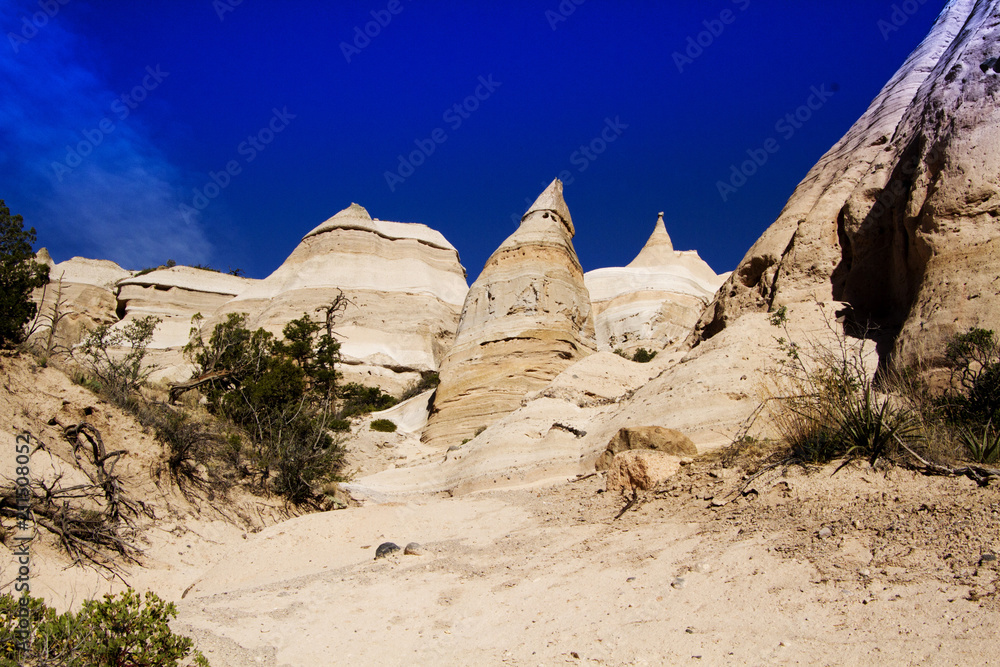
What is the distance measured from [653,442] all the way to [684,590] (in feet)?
11.1

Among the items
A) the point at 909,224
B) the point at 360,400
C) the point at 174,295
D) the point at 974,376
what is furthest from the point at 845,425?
the point at 174,295

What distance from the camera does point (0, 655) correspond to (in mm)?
2846

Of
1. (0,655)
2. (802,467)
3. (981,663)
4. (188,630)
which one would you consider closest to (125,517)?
(188,630)

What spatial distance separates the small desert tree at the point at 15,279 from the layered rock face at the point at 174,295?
82.8ft

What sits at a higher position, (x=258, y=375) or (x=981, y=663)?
(x=258, y=375)

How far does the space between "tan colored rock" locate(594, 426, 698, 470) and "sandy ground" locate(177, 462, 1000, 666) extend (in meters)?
1.20

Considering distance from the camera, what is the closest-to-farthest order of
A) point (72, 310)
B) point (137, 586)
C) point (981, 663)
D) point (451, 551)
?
point (981, 663) → point (451, 551) → point (137, 586) → point (72, 310)

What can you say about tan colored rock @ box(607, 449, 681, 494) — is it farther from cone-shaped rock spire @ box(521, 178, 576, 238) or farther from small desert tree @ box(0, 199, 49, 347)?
cone-shaped rock spire @ box(521, 178, 576, 238)

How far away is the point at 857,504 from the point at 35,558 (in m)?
7.23

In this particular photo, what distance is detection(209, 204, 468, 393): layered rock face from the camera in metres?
29.8

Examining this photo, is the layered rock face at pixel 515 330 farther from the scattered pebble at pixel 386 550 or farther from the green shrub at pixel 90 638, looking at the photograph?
the green shrub at pixel 90 638

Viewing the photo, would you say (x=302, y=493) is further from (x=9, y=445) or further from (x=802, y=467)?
(x=802, y=467)

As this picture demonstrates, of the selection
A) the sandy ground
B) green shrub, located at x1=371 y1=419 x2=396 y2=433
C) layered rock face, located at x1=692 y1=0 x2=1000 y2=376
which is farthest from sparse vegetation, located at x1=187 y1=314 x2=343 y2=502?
layered rock face, located at x1=692 y1=0 x2=1000 y2=376

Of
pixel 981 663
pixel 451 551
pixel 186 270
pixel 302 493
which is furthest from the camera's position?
pixel 186 270
